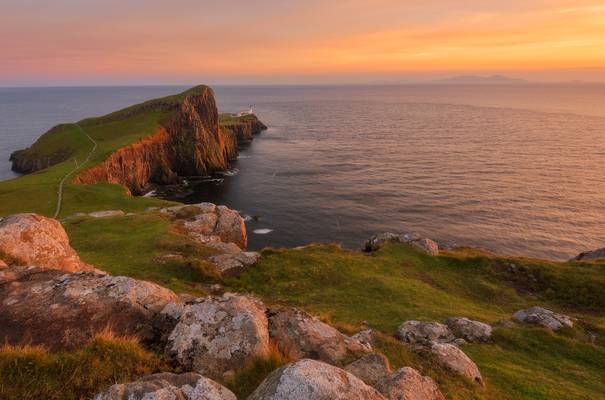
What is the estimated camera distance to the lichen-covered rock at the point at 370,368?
1099 cm

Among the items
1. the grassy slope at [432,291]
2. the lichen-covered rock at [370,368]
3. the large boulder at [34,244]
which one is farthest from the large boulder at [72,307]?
the grassy slope at [432,291]

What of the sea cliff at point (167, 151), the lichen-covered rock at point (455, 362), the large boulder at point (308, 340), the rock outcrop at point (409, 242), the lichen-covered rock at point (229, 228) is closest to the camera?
the large boulder at point (308, 340)

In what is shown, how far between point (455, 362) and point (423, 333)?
20.0 feet

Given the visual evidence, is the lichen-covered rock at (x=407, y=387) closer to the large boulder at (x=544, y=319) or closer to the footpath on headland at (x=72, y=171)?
the large boulder at (x=544, y=319)

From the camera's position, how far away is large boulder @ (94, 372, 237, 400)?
715 centimetres

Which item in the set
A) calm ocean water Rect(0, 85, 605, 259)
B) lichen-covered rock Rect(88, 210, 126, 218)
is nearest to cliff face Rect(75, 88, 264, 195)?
calm ocean water Rect(0, 85, 605, 259)

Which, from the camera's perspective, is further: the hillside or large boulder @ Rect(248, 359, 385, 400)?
the hillside

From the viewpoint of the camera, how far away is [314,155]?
131125 mm

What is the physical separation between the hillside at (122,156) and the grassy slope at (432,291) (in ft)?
63.4

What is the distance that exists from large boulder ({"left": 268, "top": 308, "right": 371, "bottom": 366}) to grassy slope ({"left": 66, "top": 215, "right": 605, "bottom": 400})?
415 centimetres

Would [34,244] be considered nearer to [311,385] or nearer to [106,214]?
[311,385]

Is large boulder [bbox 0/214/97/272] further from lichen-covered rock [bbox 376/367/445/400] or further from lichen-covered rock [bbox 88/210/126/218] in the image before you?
lichen-covered rock [bbox 88/210/126/218]

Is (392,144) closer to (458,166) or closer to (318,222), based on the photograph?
(458,166)

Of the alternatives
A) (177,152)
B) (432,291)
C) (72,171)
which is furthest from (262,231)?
(177,152)
